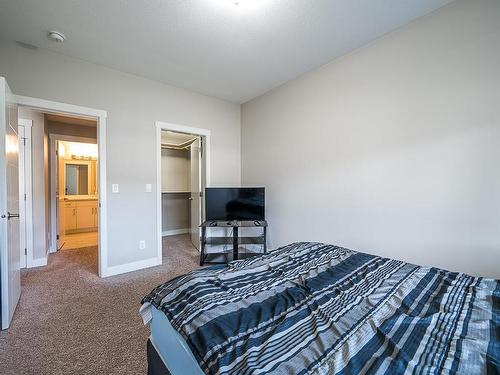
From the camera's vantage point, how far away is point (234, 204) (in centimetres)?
349

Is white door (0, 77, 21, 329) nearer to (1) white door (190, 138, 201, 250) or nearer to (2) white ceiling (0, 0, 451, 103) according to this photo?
(2) white ceiling (0, 0, 451, 103)

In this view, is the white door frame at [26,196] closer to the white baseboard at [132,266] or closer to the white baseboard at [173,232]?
the white baseboard at [132,266]

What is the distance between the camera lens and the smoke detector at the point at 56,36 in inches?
86.1

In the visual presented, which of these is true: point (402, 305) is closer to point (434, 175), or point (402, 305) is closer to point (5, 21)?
point (434, 175)

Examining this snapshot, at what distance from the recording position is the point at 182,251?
4.01m

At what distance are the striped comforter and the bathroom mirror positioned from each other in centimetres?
639

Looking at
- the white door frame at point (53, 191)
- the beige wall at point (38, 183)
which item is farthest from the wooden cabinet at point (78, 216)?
the beige wall at point (38, 183)

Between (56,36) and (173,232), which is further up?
(56,36)

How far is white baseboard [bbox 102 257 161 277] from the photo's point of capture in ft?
9.50

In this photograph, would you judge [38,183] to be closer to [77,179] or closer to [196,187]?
[196,187]

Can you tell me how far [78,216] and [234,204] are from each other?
15.1 feet

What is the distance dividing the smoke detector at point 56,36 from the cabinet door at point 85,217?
14.8 feet

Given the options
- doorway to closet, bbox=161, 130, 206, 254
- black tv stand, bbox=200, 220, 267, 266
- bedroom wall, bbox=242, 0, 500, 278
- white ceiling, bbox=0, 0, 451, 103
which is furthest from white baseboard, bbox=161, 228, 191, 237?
white ceiling, bbox=0, 0, 451, 103

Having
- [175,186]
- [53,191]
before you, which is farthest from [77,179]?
[175,186]
